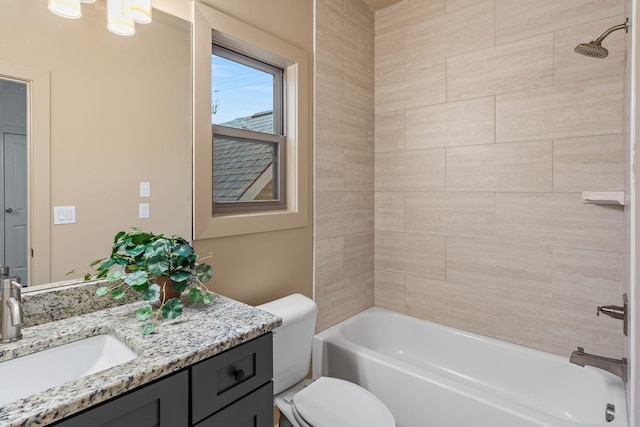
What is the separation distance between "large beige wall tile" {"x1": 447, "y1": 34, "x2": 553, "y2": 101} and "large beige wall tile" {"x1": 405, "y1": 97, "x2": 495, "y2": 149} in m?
0.07

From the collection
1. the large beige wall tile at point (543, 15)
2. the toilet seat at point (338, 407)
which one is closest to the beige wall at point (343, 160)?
the toilet seat at point (338, 407)

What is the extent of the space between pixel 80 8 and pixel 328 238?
1.68m

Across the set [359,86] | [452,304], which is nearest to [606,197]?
[452,304]

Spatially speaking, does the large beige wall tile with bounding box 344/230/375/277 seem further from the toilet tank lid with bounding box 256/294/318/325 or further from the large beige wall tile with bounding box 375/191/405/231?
the toilet tank lid with bounding box 256/294/318/325

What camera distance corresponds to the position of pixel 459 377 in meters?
2.18

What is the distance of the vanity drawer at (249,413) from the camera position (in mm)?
951

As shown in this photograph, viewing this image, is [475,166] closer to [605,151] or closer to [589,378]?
[605,151]

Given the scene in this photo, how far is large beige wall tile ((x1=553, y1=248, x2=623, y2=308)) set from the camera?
1773mm

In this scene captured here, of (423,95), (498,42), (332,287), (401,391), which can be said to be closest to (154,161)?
(332,287)

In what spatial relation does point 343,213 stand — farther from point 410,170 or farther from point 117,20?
point 117,20

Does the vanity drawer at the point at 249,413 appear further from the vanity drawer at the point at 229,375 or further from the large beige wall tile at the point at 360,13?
the large beige wall tile at the point at 360,13

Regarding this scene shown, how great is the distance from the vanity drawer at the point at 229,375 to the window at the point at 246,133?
0.84 meters

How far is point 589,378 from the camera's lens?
1.74 m

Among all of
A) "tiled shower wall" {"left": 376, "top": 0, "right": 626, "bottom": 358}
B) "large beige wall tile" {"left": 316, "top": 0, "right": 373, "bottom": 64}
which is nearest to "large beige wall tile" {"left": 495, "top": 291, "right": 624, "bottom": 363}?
"tiled shower wall" {"left": 376, "top": 0, "right": 626, "bottom": 358}
